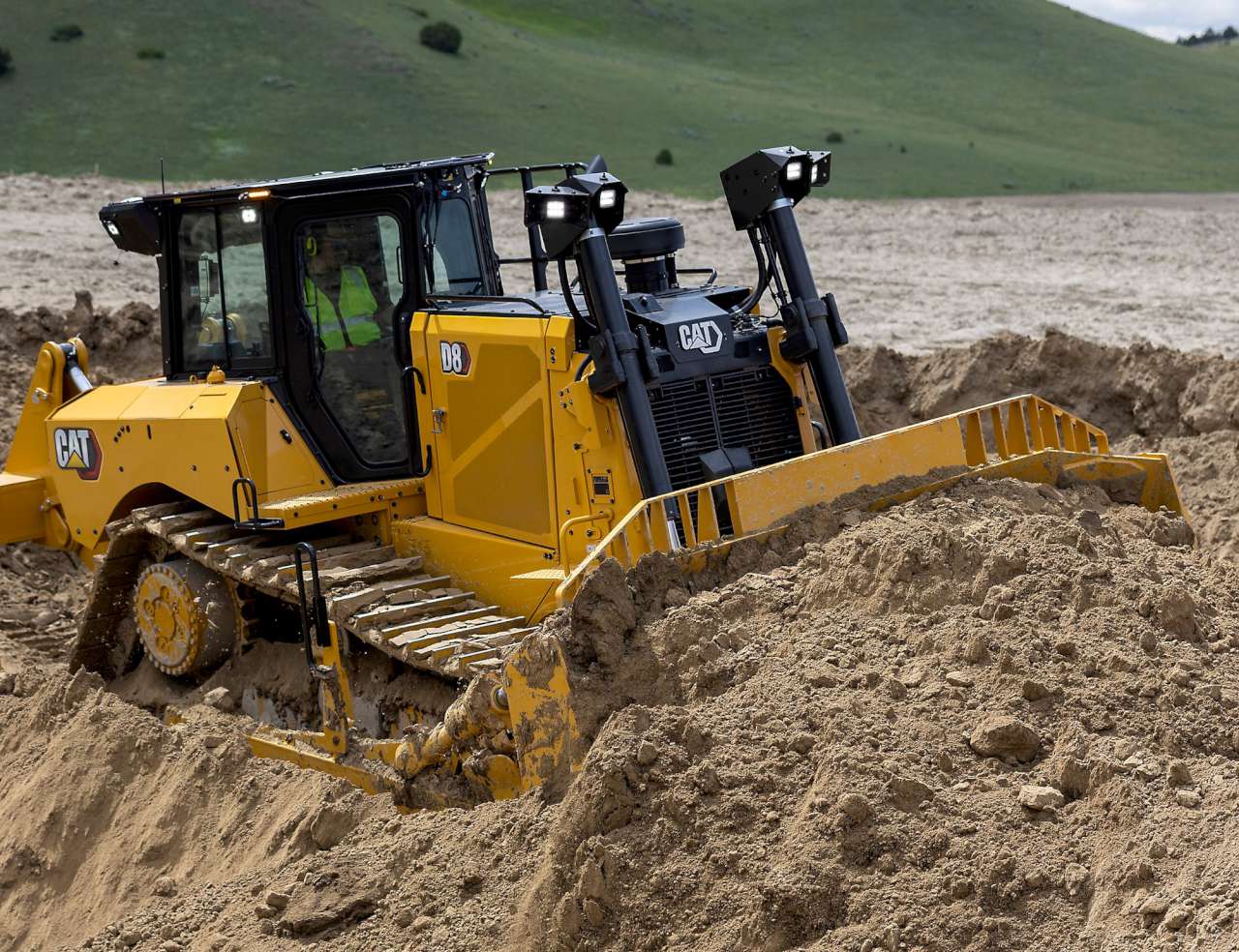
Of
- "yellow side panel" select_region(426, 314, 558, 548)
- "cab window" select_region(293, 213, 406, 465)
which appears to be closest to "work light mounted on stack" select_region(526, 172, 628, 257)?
"yellow side panel" select_region(426, 314, 558, 548)

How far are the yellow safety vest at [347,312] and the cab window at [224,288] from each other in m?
0.29

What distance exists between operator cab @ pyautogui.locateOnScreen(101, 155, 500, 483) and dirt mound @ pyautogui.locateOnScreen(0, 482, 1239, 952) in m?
2.00

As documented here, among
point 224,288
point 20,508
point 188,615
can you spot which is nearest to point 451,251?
point 224,288

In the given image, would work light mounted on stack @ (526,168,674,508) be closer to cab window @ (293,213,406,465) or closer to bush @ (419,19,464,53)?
cab window @ (293,213,406,465)

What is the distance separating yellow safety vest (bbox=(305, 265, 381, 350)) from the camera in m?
8.12

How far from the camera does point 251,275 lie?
8.36 m

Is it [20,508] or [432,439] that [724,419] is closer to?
[432,439]

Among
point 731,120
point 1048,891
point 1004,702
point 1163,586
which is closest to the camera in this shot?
point 1048,891

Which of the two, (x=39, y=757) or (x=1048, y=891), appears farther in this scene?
(x=39, y=757)

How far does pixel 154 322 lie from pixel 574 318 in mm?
8277

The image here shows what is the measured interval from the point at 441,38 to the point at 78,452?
4233cm

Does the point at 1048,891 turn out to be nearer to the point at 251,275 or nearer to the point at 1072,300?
the point at 251,275

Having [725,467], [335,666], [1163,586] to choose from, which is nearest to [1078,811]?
[1163,586]

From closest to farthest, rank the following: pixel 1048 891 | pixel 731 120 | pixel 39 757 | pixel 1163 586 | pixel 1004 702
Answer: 1. pixel 1048 891
2. pixel 1004 702
3. pixel 1163 586
4. pixel 39 757
5. pixel 731 120
